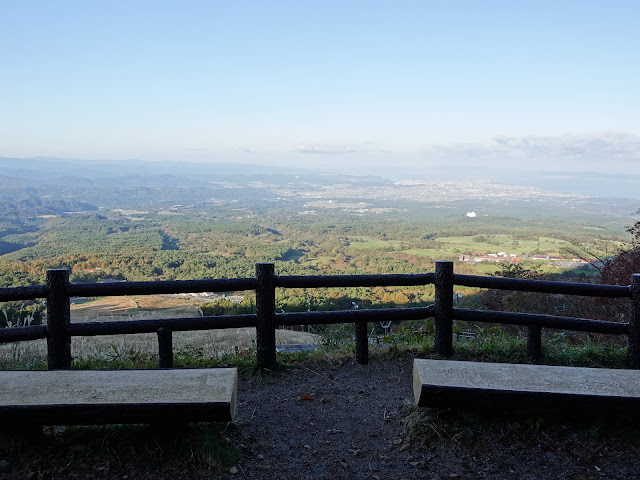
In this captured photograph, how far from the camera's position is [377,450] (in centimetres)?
349

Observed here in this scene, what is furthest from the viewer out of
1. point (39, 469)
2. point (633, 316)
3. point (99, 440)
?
point (633, 316)

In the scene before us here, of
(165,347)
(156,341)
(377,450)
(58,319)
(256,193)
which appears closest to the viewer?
(377,450)

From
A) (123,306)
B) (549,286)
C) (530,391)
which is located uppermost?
(549,286)

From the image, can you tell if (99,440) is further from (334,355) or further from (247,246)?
(247,246)

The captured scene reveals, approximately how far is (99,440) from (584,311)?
9.65 m

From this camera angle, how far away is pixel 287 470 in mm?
3234

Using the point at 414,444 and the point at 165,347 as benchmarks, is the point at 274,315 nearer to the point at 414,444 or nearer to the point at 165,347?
the point at 165,347

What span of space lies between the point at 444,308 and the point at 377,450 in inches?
76.1

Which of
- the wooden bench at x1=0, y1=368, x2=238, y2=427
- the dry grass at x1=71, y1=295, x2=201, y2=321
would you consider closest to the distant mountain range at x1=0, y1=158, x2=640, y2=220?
the dry grass at x1=71, y1=295, x2=201, y2=321

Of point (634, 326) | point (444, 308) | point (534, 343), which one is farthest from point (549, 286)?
point (444, 308)

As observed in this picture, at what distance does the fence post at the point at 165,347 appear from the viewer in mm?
4633

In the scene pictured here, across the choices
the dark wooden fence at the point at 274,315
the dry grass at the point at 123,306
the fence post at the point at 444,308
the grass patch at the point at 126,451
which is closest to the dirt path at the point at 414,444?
the grass patch at the point at 126,451

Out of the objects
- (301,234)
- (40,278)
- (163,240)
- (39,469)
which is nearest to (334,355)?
(39,469)

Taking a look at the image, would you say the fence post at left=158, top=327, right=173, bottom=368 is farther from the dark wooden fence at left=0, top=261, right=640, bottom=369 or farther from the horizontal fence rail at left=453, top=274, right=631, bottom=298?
the horizontal fence rail at left=453, top=274, right=631, bottom=298
